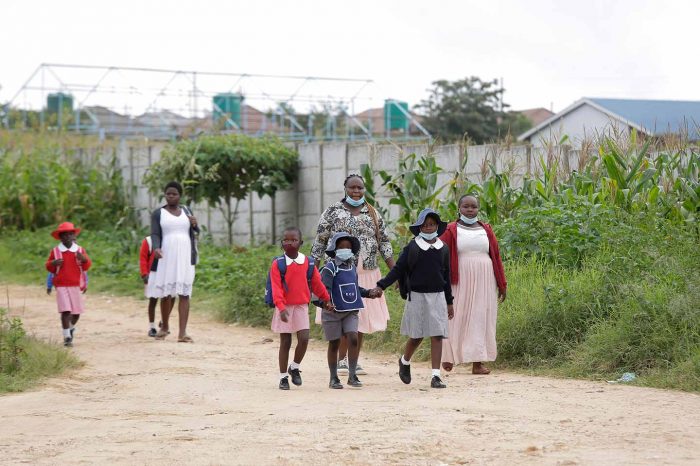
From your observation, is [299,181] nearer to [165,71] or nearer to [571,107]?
[571,107]

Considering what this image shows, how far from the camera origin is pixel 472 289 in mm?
9375

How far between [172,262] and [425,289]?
4.35 meters

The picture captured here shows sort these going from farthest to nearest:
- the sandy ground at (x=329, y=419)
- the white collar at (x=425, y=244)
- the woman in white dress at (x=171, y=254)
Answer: the woman in white dress at (x=171, y=254), the white collar at (x=425, y=244), the sandy ground at (x=329, y=419)

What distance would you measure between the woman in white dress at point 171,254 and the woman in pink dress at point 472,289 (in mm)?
3769

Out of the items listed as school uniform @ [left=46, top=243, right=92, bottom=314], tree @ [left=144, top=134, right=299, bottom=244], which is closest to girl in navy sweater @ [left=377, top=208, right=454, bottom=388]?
school uniform @ [left=46, top=243, right=92, bottom=314]

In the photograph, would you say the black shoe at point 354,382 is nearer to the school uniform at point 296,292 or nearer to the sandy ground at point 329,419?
the sandy ground at point 329,419

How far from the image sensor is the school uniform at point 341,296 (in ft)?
28.7

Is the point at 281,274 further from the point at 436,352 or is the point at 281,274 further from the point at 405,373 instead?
the point at 436,352

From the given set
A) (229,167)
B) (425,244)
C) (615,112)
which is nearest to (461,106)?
(615,112)

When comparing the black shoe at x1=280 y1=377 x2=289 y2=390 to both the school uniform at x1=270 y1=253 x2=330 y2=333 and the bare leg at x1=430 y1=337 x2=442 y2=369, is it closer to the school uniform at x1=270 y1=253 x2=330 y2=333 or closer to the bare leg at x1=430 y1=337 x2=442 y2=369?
the school uniform at x1=270 y1=253 x2=330 y2=333

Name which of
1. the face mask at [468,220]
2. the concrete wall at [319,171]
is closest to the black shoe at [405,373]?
the face mask at [468,220]

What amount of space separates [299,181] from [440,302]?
965 centimetres

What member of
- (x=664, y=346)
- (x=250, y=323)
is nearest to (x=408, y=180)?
(x=250, y=323)

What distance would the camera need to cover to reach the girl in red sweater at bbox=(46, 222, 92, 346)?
38.8ft
